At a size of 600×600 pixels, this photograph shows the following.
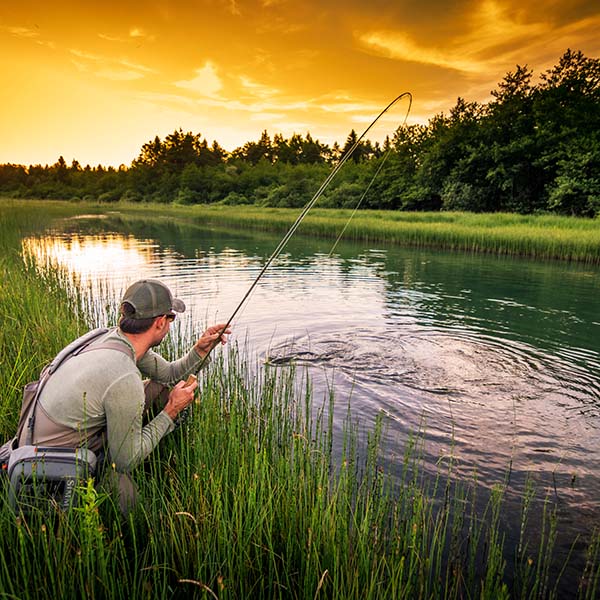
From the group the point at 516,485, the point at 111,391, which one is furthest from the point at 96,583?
the point at 516,485

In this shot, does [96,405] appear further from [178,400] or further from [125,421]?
[178,400]

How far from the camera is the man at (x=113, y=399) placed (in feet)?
7.60

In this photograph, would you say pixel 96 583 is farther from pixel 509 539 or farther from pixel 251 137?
pixel 251 137

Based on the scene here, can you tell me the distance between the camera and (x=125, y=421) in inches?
95.1

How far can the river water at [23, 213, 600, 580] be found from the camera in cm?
454

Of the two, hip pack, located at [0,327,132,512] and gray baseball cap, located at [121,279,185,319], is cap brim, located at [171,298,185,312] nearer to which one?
gray baseball cap, located at [121,279,185,319]

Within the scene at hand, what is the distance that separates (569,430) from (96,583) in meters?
4.82

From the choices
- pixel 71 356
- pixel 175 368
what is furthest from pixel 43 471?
pixel 175 368

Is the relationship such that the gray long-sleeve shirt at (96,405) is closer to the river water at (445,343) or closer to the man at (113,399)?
the man at (113,399)

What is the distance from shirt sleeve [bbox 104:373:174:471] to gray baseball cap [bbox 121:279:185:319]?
1.33 feet

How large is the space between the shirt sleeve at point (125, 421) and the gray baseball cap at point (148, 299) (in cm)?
41

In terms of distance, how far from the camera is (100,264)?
16406 mm

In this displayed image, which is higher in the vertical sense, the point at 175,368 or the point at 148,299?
the point at 148,299

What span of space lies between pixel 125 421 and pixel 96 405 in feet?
0.56
